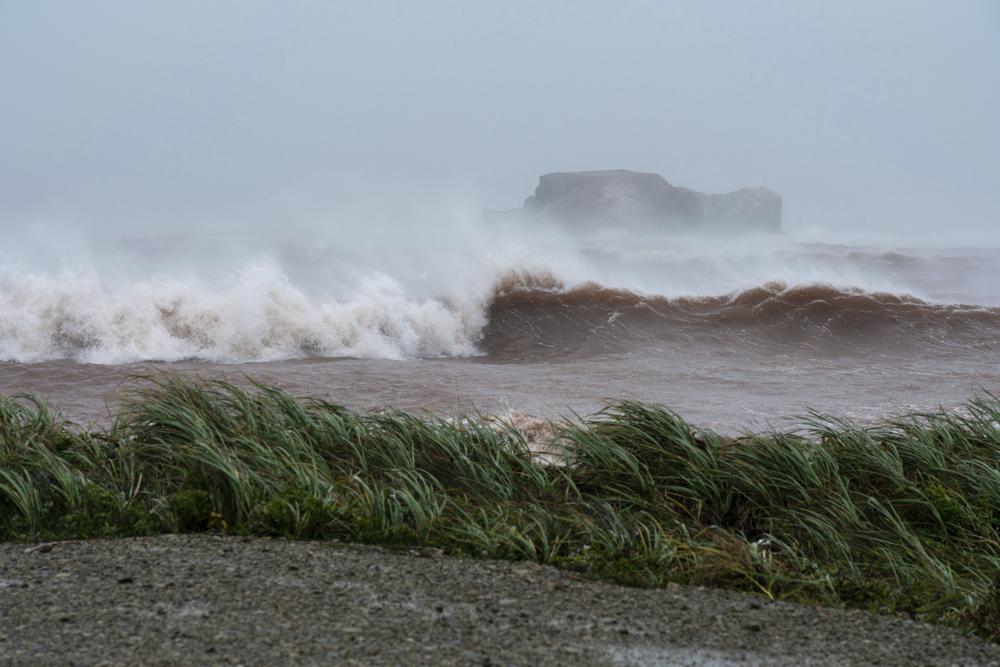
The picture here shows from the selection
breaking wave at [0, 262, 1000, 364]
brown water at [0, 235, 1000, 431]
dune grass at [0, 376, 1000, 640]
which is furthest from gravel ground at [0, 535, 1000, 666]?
breaking wave at [0, 262, 1000, 364]

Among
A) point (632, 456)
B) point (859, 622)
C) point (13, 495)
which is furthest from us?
point (632, 456)

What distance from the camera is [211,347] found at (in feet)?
52.6

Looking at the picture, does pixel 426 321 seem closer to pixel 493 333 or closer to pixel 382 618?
pixel 493 333

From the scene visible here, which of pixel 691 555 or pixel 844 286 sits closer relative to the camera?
pixel 691 555

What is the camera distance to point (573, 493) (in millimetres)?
5480

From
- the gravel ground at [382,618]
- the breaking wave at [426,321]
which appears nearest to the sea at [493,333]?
the breaking wave at [426,321]

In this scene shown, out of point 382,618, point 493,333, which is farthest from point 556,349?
point 382,618

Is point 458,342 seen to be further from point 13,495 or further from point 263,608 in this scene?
point 263,608

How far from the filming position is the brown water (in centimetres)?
1140

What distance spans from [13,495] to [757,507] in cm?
A: 393

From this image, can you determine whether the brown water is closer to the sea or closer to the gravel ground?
the sea

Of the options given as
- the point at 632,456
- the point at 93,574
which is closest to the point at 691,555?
the point at 632,456

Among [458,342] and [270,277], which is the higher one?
[270,277]

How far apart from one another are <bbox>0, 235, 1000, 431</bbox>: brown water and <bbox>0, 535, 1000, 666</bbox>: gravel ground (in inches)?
200
